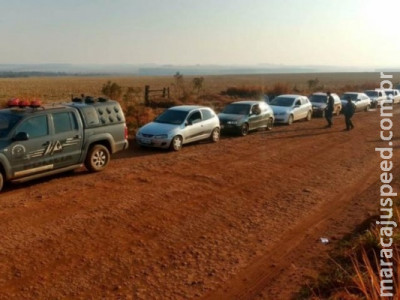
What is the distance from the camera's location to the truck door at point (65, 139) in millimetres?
9805

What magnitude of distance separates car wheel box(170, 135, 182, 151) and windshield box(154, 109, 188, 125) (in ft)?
2.32

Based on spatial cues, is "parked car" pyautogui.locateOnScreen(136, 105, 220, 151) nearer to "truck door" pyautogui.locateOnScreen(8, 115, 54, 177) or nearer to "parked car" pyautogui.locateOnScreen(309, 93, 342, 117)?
"truck door" pyautogui.locateOnScreen(8, 115, 54, 177)

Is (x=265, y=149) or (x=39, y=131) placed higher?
(x=39, y=131)

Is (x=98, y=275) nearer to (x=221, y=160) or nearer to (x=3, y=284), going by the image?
(x=3, y=284)

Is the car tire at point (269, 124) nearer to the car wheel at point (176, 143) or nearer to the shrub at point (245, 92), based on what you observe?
the car wheel at point (176, 143)

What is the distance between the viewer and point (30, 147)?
9203mm

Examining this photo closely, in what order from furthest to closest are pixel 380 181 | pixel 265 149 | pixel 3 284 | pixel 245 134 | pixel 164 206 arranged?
1. pixel 245 134
2. pixel 265 149
3. pixel 380 181
4. pixel 164 206
5. pixel 3 284

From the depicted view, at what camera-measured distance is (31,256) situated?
6051 millimetres

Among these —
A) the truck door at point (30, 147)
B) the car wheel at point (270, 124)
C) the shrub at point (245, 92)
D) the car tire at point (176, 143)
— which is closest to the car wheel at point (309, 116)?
the car wheel at point (270, 124)

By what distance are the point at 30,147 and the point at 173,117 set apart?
6688 mm

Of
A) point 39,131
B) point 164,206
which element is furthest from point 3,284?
point 39,131

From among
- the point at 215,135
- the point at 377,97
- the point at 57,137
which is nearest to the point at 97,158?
the point at 57,137

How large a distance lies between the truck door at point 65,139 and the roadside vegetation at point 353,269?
21.6 ft

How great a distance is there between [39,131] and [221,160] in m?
5.57
